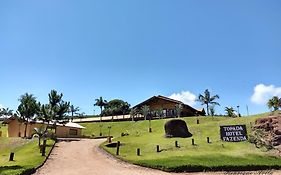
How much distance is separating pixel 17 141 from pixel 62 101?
472 inches

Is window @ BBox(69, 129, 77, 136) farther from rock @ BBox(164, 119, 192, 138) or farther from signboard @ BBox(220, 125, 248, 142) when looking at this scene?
signboard @ BBox(220, 125, 248, 142)

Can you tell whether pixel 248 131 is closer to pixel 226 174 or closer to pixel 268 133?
pixel 268 133

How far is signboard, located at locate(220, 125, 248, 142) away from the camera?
43.3m

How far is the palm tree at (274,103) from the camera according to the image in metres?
57.8

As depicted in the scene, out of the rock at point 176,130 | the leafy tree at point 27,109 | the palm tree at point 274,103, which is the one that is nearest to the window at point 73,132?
the leafy tree at point 27,109

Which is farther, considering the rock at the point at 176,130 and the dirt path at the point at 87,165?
the rock at the point at 176,130

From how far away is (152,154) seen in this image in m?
37.9

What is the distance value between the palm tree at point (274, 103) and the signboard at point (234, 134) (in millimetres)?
17598

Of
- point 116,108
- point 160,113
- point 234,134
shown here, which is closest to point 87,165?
point 234,134

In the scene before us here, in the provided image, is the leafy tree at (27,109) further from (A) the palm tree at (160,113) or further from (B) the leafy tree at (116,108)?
(B) the leafy tree at (116,108)

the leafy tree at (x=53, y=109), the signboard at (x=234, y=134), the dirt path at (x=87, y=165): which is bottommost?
the dirt path at (x=87, y=165)

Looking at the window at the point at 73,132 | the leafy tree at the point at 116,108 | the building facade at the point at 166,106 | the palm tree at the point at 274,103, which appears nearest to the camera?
the palm tree at the point at 274,103

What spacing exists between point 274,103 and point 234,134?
19519 mm

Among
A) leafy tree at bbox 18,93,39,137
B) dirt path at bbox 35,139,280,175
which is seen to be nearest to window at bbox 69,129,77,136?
leafy tree at bbox 18,93,39,137
